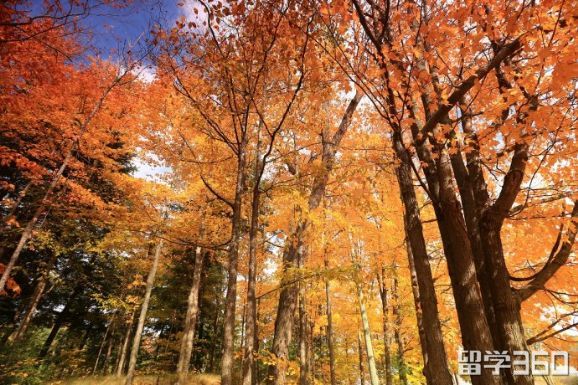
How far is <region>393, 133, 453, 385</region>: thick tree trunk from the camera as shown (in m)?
3.40

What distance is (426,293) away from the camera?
3697 millimetres

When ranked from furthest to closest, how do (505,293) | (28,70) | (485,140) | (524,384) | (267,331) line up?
(267,331), (28,70), (485,140), (505,293), (524,384)

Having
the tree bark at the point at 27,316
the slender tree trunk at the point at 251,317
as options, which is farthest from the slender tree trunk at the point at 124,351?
the slender tree trunk at the point at 251,317

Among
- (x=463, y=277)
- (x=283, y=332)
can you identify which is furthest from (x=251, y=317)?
(x=463, y=277)

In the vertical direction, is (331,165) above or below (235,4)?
below

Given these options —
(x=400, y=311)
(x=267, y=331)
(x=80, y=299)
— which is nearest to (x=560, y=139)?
(x=400, y=311)

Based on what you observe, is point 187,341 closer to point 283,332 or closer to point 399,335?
point 283,332

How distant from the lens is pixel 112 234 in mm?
13641

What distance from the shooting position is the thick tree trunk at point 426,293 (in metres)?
3.40

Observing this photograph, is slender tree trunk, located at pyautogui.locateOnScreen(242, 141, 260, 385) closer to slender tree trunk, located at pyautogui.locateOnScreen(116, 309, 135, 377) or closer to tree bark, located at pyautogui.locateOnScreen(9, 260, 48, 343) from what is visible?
tree bark, located at pyautogui.locateOnScreen(9, 260, 48, 343)

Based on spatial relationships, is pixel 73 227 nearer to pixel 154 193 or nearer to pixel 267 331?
pixel 154 193

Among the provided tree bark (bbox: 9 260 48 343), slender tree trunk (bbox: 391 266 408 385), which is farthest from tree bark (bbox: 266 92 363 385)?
tree bark (bbox: 9 260 48 343)

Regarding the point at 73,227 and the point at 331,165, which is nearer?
the point at 331,165

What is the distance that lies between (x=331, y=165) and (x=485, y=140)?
334cm
